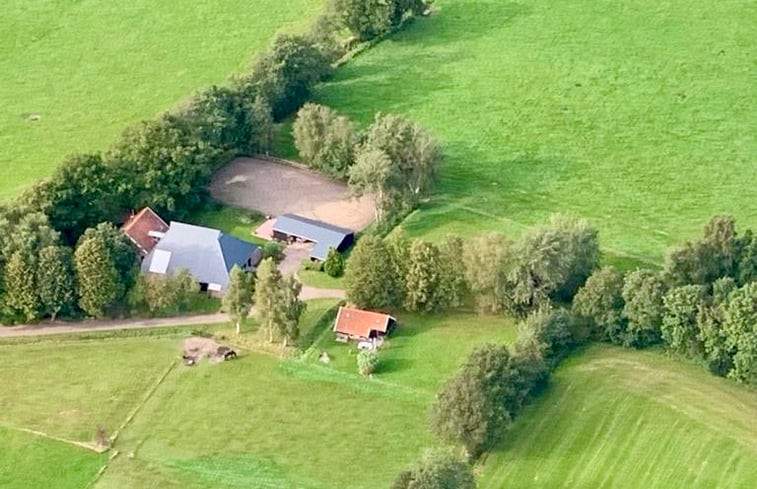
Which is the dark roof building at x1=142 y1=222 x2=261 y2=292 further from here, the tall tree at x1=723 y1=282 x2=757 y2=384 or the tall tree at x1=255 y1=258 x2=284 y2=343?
the tall tree at x1=723 y1=282 x2=757 y2=384

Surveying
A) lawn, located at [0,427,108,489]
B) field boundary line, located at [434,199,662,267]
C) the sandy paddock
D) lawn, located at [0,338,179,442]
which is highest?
field boundary line, located at [434,199,662,267]

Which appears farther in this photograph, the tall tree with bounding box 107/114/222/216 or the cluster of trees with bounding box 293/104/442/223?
the cluster of trees with bounding box 293/104/442/223

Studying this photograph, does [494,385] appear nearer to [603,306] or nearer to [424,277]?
[603,306]

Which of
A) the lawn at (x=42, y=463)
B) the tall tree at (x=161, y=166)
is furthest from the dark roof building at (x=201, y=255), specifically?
the lawn at (x=42, y=463)

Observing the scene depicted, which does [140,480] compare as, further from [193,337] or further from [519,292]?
[519,292]

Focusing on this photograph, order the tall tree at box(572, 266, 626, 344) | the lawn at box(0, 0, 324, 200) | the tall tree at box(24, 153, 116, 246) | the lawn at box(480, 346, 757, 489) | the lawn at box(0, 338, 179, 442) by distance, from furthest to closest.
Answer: the lawn at box(0, 0, 324, 200)
the tall tree at box(24, 153, 116, 246)
the tall tree at box(572, 266, 626, 344)
the lawn at box(0, 338, 179, 442)
the lawn at box(480, 346, 757, 489)

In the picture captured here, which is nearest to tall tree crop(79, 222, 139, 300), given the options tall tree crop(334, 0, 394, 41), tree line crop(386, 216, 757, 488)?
tree line crop(386, 216, 757, 488)

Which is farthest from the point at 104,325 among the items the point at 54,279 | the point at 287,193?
the point at 287,193
